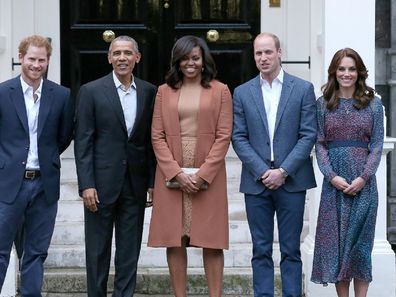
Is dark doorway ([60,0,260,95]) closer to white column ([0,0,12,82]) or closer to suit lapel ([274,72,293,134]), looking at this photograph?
white column ([0,0,12,82])

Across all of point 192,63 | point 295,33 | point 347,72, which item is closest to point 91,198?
point 192,63

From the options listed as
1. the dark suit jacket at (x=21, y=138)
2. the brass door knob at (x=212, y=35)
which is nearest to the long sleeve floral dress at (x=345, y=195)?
the dark suit jacket at (x=21, y=138)

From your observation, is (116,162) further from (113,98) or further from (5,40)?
(5,40)

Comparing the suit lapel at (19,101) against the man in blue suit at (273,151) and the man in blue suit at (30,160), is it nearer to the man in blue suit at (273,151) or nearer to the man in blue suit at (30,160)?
the man in blue suit at (30,160)

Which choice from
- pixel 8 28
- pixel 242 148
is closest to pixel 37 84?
pixel 242 148

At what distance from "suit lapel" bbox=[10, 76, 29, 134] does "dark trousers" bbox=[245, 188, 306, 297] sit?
148cm

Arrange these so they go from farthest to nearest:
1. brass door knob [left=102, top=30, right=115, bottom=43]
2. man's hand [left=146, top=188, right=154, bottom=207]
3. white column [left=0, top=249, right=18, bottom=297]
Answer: brass door knob [left=102, top=30, right=115, bottom=43] → white column [left=0, top=249, right=18, bottom=297] → man's hand [left=146, top=188, right=154, bottom=207]

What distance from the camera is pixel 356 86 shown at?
21.9ft

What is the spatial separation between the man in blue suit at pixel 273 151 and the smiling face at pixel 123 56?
0.72 m

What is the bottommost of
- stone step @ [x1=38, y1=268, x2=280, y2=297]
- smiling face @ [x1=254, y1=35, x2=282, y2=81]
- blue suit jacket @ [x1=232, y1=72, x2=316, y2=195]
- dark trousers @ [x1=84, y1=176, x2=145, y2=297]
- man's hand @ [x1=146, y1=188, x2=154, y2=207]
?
stone step @ [x1=38, y1=268, x2=280, y2=297]

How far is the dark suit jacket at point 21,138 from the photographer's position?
21.0ft

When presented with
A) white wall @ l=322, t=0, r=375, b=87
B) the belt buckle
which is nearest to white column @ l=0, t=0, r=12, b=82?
the belt buckle

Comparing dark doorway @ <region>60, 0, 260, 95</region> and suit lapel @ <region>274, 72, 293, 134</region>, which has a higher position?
dark doorway @ <region>60, 0, 260, 95</region>

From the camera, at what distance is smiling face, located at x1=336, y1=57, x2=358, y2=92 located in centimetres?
659
